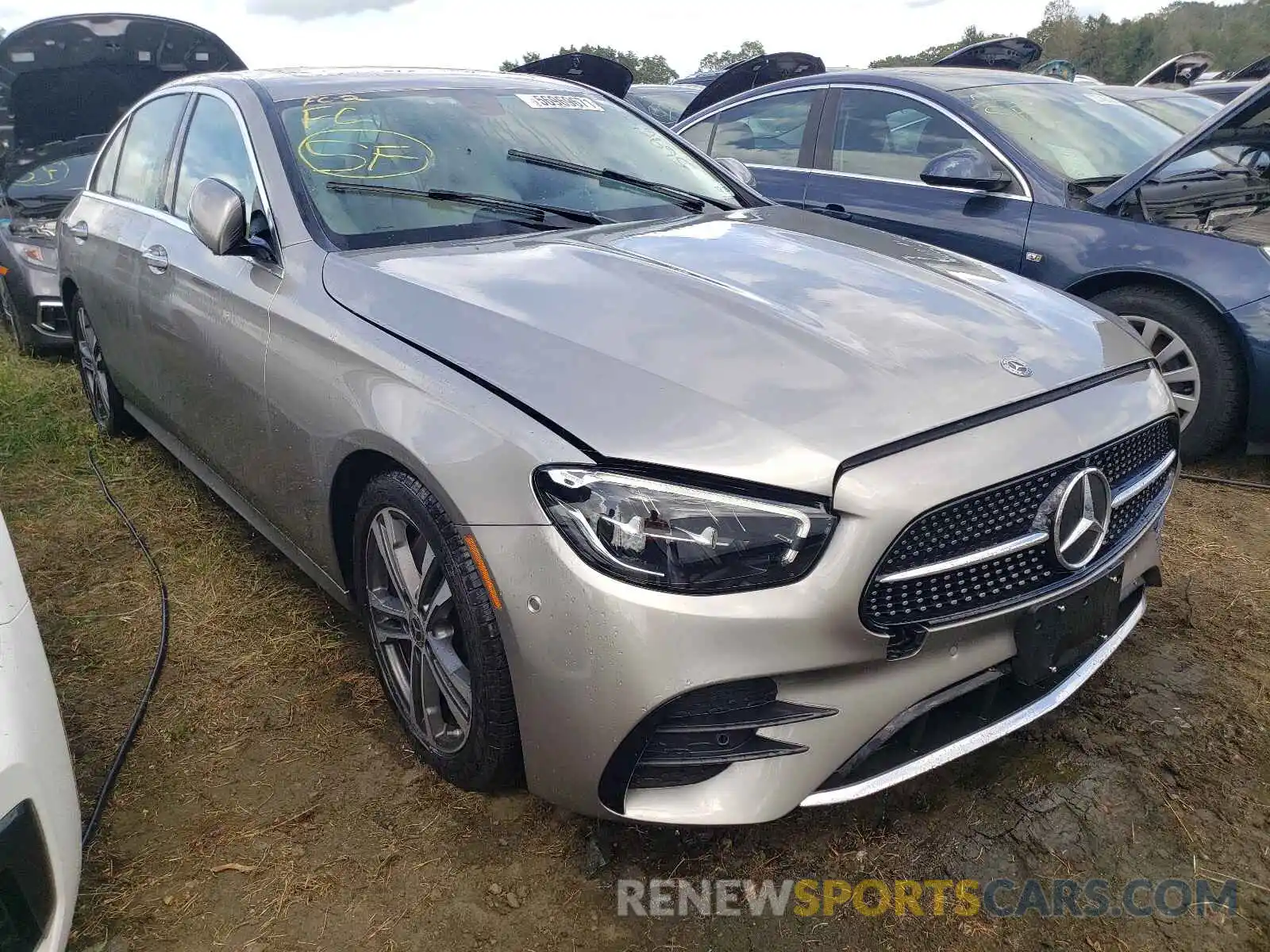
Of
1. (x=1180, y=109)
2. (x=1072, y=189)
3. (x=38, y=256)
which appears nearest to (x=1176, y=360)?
(x=1072, y=189)

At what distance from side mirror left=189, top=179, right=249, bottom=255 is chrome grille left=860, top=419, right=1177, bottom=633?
184cm

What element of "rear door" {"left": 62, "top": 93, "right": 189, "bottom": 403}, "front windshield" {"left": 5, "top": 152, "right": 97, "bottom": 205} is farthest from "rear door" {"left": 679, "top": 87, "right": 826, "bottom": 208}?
"front windshield" {"left": 5, "top": 152, "right": 97, "bottom": 205}

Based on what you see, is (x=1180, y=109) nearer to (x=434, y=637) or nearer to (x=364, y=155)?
(x=364, y=155)

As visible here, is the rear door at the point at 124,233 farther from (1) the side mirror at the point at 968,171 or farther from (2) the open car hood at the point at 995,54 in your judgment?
(2) the open car hood at the point at 995,54

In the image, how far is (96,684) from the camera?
2.63 m

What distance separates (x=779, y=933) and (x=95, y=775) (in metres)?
1.62

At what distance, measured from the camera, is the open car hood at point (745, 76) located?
20.0 feet

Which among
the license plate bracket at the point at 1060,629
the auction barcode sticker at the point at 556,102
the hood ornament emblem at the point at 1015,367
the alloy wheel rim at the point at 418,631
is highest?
the auction barcode sticker at the point at 556,102

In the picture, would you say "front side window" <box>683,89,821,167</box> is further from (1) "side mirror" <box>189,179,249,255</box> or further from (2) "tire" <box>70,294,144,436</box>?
(2) "tire" <box>70,294,144,436</box>

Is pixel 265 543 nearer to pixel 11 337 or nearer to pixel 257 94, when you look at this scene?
pixel 257 94

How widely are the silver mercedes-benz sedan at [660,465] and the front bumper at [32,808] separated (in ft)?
2.24

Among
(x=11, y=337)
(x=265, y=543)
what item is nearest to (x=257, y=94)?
(x=265, y=543)

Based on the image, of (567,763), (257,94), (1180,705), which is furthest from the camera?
(257,94)

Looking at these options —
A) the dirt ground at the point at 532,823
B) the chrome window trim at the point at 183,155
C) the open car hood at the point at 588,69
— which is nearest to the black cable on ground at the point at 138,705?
the dirt ground at the point at 532,823
